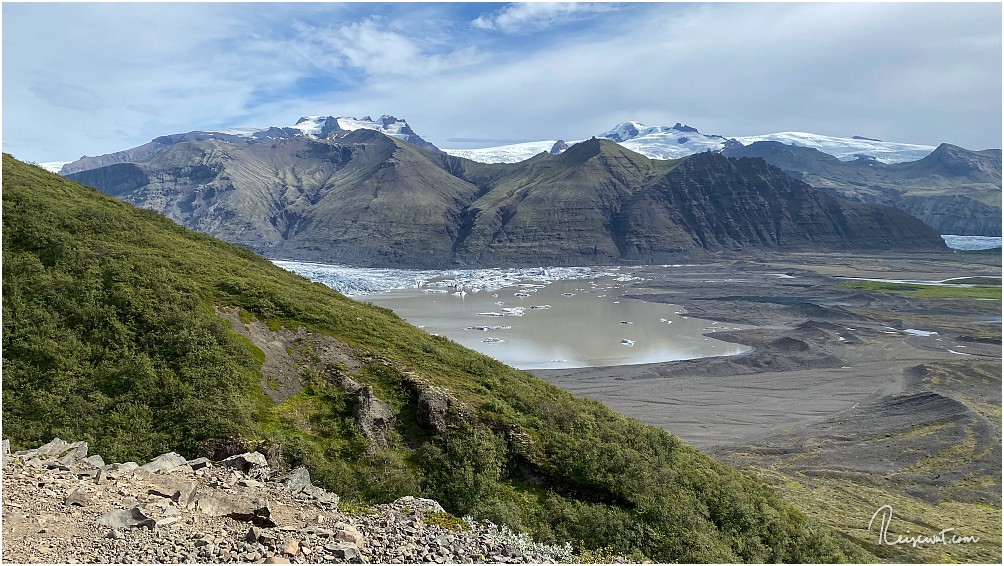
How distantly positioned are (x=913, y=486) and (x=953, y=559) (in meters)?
10.9

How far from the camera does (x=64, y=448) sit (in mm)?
11031

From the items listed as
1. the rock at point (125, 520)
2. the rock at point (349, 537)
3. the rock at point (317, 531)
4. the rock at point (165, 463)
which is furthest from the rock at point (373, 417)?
the rock at point (125, 520)

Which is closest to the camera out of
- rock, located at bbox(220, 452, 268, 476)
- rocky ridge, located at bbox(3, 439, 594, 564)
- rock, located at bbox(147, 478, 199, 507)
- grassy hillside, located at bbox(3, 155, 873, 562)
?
rocky ridge, located at bbox(3, 439, 594, 564)

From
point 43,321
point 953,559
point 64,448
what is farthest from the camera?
point 953,559

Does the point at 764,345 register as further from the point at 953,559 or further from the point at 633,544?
the point at 633,544

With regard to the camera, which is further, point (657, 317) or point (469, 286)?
point (469, 286)

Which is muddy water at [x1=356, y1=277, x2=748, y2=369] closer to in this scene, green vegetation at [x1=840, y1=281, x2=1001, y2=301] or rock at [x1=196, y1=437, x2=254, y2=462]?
green vegetation at [x1=840, y1=281, x2=1001, y2=301]

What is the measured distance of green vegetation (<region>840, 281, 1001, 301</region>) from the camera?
103 meters

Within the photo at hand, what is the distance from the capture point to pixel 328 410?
14789mm

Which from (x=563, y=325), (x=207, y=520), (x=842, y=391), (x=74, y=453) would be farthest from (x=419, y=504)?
(x=563, y=325)

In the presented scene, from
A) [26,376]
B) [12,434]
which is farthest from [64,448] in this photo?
[26,376]

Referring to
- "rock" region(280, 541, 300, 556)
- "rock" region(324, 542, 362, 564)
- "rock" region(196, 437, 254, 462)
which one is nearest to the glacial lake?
"rock" region(196, 437, 254, 462)

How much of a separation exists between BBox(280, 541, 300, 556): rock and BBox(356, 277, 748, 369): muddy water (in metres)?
52.4

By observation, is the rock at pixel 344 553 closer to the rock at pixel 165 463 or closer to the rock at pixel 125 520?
the rock at pixel 125 520
